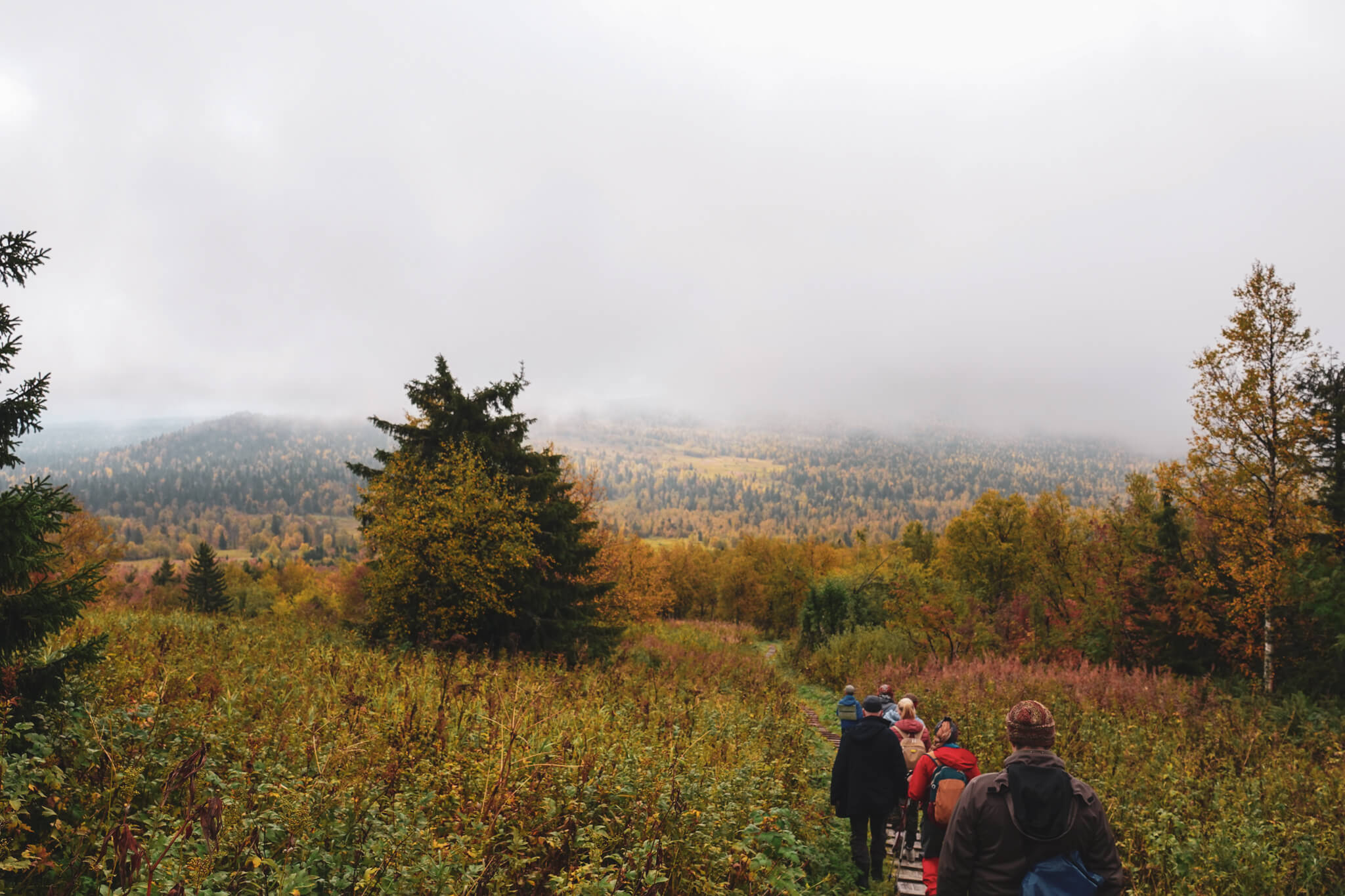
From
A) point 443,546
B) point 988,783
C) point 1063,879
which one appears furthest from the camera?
point 443,546

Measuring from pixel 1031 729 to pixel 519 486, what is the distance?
16.1 m

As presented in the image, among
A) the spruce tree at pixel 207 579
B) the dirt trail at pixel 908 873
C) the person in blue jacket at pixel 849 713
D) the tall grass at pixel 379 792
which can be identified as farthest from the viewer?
the spruce tree at pixel 207 579

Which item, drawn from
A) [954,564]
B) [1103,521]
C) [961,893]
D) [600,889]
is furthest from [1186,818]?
[954,564]

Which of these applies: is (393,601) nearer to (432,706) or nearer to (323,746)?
(432,706)

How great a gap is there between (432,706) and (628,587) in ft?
71.8

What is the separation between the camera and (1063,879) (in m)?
3.55

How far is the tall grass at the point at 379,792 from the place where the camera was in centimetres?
317

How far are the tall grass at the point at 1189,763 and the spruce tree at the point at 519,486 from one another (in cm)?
1018

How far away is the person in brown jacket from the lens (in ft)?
11.9

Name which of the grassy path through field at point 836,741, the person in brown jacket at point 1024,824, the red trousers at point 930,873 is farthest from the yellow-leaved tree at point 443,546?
the person in brown jacket at point 1024,824

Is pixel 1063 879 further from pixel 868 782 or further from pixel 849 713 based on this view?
pixel 849 713

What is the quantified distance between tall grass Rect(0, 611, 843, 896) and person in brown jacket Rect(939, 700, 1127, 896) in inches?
47.2

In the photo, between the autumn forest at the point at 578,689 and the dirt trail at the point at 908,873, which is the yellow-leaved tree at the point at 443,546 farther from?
the dirt trail at the point at 908,873

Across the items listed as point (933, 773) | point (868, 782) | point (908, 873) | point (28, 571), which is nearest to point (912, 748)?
point (908, 873)
